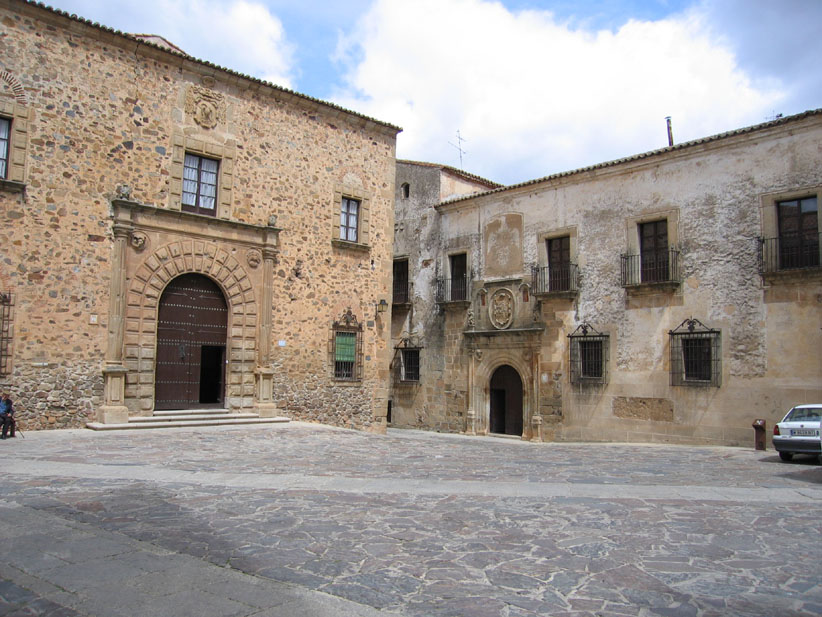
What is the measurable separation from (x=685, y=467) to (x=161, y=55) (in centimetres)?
1303

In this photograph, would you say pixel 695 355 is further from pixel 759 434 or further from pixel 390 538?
pixel 390 538

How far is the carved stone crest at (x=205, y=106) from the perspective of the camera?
14.1 m

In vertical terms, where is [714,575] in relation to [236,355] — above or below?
below

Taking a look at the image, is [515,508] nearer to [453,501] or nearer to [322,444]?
[453,501]

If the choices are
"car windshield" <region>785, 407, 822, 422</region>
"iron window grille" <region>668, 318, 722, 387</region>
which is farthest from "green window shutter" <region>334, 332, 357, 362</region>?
"car windshield" <region>785, 407, 822, 422</region>

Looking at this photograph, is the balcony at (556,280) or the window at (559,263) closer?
the balcony at (556,280)

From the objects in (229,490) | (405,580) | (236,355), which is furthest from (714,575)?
(236,355)

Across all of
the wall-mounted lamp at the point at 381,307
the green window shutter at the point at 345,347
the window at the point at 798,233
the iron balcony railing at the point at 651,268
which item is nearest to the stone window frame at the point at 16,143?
the green window shutter at the point at 345,347

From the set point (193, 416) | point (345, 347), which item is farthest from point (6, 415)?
point (345, 347)

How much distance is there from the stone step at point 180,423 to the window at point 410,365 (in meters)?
7.73

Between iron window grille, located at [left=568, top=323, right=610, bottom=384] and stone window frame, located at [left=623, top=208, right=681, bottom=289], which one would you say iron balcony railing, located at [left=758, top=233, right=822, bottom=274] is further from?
iron window grille, located at [left=568, top=323, right=610, bottom=384]

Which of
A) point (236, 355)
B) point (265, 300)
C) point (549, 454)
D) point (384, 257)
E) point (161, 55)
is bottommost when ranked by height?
point (549, 454)

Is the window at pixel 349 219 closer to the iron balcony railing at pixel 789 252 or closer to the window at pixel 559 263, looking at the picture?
the window at pixel 559 263

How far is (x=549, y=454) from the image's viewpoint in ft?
40.9
